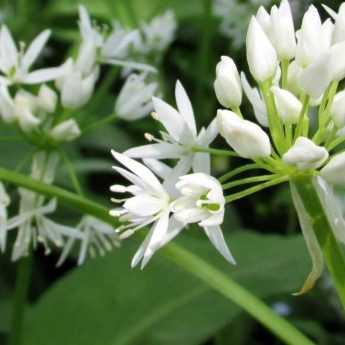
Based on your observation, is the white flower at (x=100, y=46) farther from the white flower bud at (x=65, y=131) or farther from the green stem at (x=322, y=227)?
the green stem at (x=322, y=227)

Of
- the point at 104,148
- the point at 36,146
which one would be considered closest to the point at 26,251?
the point at 36,146

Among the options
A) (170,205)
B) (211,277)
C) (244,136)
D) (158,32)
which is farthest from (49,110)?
(158,32)

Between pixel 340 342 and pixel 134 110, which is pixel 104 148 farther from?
pixel 134 110

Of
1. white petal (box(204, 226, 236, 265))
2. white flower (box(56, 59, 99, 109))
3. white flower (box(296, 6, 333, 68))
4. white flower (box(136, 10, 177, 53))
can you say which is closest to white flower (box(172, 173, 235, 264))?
white petal (box(204, 226, 236, 265))

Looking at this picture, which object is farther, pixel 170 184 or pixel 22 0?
pixel 22 0

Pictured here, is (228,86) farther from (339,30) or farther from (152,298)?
(152,298)
